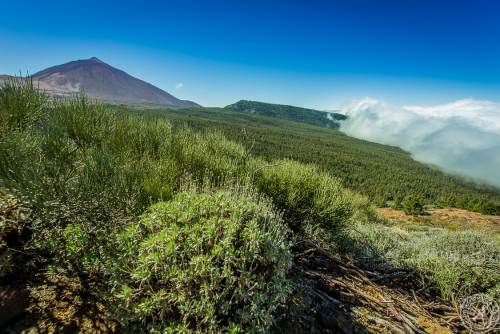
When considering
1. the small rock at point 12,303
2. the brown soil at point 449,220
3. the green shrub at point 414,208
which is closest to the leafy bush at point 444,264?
the small rock at point 12,303

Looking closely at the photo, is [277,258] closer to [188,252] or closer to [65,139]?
[188,252]

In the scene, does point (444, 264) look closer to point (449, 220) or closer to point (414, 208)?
point (449, 220)

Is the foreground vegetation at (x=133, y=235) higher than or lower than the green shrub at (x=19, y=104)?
lower

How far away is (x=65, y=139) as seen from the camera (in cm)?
435

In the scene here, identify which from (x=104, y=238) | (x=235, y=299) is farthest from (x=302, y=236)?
(x=104, y=238)

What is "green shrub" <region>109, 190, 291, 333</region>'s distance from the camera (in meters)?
2.40

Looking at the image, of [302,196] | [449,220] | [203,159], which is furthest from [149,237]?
[449,220]

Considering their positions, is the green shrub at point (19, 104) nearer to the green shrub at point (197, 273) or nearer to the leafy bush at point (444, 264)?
the green shrub at point (197, 273)

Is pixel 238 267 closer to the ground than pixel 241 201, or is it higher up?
closer to the ground

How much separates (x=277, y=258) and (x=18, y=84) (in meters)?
5.20

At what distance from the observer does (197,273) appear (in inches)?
95.0

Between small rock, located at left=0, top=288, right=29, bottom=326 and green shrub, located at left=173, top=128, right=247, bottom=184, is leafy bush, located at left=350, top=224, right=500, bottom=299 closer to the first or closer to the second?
green shrub, located at left=173, top=128, right=247, bottom=184

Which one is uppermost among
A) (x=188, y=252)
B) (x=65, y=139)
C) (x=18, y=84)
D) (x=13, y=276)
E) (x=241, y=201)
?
(x=18, y=84)

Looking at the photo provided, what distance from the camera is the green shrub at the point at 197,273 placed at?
240 cm
